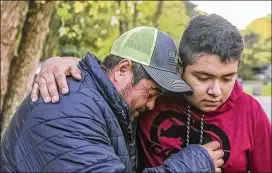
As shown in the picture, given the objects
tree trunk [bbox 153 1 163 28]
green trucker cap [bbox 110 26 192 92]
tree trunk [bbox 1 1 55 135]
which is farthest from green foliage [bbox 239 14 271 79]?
green trucker cap [bbox 110 26 192 92]

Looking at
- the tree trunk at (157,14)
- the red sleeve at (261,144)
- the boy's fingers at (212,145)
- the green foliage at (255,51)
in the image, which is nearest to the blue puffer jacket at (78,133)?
the boy's fingers at (212,145)

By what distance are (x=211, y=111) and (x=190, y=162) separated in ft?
1.76

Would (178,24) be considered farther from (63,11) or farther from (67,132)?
(67,132)

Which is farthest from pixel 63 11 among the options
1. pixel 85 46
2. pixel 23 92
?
pixel 85 46

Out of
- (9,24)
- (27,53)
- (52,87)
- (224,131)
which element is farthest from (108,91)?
(27,53)

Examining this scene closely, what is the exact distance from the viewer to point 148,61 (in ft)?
8.41

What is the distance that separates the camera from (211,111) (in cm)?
299

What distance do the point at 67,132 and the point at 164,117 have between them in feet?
3.36

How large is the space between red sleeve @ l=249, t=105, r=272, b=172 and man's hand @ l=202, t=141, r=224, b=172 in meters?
0.25

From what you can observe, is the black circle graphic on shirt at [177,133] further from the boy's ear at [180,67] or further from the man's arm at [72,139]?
the man's arm at [72,139]

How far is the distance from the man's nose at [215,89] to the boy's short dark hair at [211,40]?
139 mm

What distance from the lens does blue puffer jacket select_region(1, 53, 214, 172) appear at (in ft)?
7.01

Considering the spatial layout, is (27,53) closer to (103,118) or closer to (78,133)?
(103,118)

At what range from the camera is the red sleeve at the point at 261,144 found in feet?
9.82
